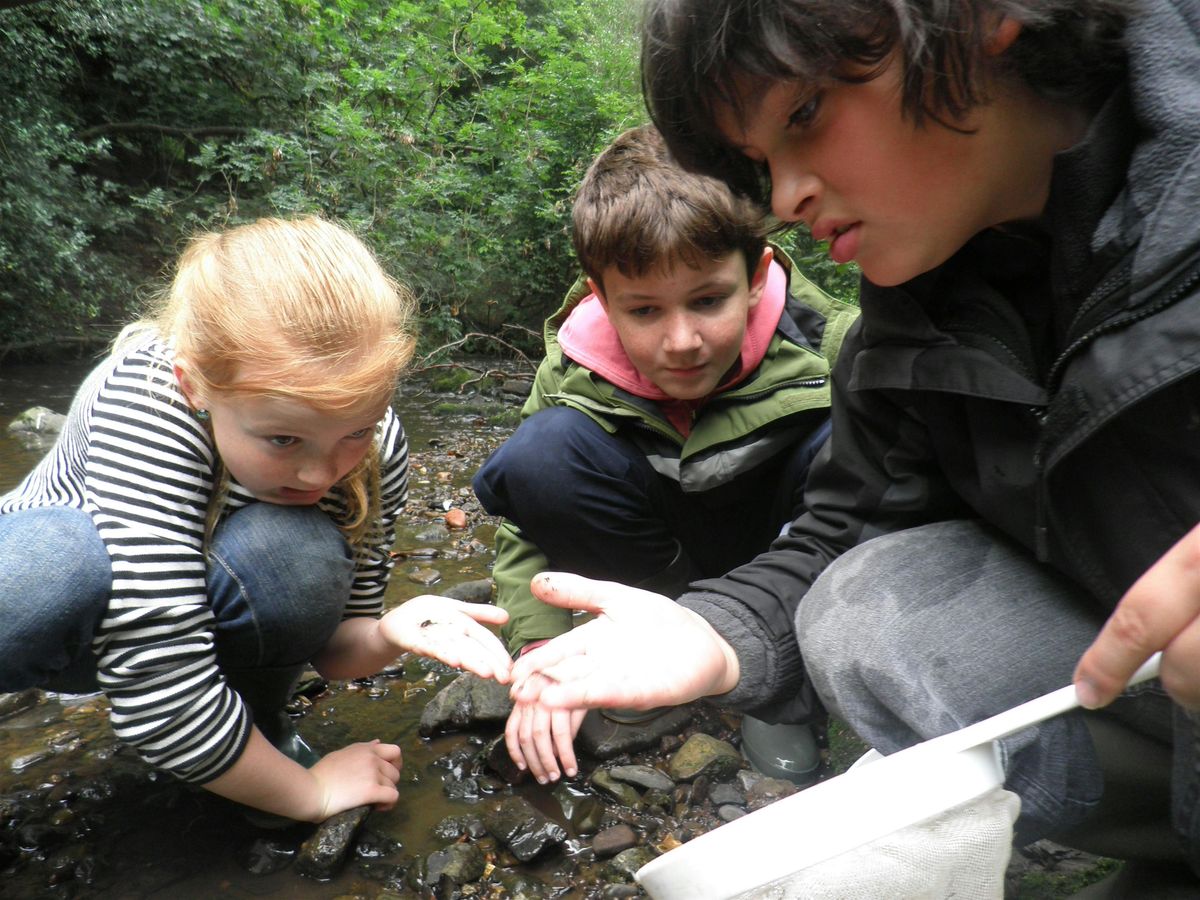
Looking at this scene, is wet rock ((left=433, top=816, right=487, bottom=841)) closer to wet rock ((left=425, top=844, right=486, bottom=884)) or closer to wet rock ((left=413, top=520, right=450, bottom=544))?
wet rock ((left=425, top=844, right=486, bottom=884))

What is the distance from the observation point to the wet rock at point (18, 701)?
4.90ft

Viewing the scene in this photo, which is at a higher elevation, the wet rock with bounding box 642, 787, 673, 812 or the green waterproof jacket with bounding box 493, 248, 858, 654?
the green waterproof jacket with bounding box 493, 248, 858, 654

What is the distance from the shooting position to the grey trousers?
91cm

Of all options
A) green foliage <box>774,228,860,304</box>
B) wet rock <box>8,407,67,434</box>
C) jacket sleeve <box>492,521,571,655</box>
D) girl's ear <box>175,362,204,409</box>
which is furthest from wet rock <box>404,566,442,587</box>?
wet rock <box>8,407,67,434</box>

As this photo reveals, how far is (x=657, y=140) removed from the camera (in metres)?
1.94

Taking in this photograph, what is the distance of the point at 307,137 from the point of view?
6.98 meters

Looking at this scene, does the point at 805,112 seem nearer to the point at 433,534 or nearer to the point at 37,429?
the point at 433,534

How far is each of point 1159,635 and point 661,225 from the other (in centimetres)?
118

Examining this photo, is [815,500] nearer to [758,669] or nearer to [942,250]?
[758,669]

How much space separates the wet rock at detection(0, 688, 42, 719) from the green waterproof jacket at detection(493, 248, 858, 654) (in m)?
0.87

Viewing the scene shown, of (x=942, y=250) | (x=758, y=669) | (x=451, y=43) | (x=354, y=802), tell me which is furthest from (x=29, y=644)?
(x=451, y=43)

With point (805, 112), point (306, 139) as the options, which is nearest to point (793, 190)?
point (805, 112)

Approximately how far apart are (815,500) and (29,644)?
3.59 feet

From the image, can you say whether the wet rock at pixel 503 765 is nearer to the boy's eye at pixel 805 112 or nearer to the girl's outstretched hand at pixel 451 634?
the girl's outstretched hand at pixel 451 634
